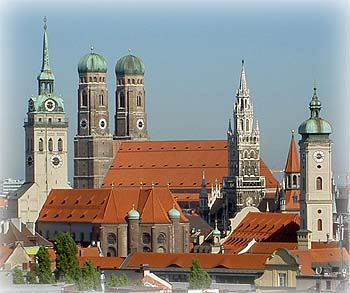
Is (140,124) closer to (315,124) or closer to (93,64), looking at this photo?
(93,64)

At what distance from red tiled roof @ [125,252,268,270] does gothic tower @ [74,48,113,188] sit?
118 ft

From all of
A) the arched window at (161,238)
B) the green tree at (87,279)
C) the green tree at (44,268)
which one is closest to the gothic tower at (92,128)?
the arched window at (161,238)

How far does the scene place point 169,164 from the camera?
382 ft

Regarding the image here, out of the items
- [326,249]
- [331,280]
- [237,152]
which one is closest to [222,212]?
[237,152]

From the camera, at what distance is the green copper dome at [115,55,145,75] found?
121875mm

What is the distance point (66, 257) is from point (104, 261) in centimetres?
638

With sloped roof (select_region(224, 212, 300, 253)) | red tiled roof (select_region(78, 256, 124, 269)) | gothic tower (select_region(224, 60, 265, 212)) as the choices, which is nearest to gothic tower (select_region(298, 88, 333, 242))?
sloped roof (select_region(224, 212, 300, 253))

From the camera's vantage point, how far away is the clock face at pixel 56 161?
107 meters

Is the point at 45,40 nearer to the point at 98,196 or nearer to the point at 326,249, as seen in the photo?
the point at 98,196

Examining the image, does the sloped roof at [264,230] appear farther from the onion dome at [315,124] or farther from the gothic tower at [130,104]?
the gothic tower at [130,104]

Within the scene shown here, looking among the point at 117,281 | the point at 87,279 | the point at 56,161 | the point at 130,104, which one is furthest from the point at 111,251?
the point at 130,104

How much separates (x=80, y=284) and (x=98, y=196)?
34.6 m

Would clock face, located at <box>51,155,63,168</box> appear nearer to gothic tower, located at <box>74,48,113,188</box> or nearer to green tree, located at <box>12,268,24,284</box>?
gothic tower, located at <box>74,48,113,188</box>

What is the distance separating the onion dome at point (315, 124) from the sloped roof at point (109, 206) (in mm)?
8083
